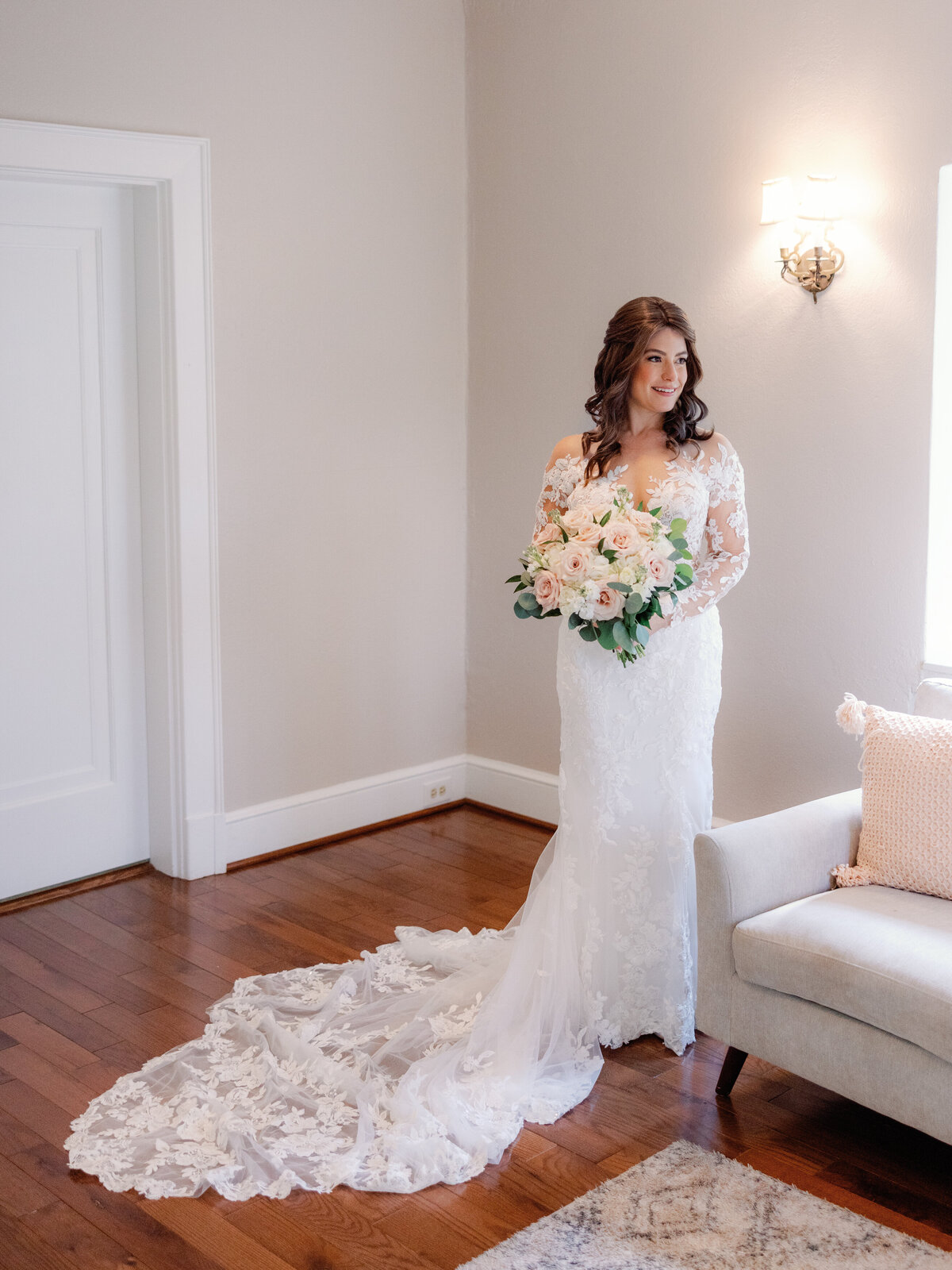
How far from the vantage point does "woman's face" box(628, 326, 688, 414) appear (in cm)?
321

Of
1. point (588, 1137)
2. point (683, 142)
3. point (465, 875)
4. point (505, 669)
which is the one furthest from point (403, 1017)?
point (683, 142)

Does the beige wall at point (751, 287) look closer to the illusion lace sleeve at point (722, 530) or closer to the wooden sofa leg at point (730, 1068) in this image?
the illusion lace sleeve at point (722, 530)

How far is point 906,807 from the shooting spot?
301 cm

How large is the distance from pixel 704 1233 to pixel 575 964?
893 mm

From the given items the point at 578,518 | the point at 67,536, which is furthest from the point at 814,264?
the point at 67,536

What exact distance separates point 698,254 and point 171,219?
5.97ft

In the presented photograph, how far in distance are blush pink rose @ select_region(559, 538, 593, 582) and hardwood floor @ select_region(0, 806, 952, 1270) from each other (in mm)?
1276

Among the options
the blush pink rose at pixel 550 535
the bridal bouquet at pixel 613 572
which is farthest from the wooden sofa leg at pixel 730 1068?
the blush pink rose at pixel 550 535

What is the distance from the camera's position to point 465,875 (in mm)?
4586

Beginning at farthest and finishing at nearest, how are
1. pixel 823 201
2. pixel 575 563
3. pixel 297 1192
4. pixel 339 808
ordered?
pixel 339 808, pixel 823 201, pixel 575 563, pixel 297 1192

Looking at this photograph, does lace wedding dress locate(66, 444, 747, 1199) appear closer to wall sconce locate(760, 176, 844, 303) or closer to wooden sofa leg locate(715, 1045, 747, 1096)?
wooden sofa leg locate(715, 1045, 747, 1096)

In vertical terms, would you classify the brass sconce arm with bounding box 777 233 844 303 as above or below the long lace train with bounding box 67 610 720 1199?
above

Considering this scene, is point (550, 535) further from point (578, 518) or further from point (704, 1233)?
point (704, 1233)

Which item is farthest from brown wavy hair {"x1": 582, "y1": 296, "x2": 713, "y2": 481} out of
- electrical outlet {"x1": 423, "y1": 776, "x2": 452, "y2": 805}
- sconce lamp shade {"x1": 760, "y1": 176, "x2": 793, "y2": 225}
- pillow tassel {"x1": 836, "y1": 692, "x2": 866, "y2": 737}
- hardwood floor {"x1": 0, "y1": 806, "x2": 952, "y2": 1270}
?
electrical outlet {"x1": 423, "y1": 776, "x2": 452, "y2": 805}
